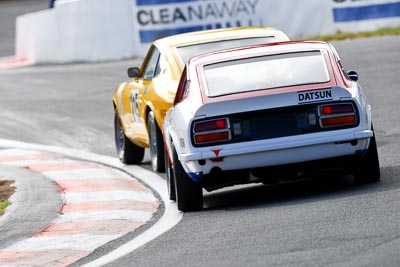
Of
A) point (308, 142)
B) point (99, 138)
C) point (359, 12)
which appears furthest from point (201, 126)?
point (359, 12)

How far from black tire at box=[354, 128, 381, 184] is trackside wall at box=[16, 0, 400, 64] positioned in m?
14.5

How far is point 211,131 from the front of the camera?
9562 millimetres

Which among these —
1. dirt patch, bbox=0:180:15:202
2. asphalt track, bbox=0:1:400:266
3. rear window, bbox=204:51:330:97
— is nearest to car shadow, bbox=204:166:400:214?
asphalt track, bbox=0:1:400:266

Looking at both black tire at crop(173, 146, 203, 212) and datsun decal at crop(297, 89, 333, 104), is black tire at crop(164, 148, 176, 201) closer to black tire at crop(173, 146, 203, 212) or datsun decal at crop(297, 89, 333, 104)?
black tire at crop(173, 146, 203, 212)

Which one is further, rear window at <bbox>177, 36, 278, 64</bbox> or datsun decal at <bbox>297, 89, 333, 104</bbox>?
rear window at <bbox>177, 36, 278, 64</bbox>

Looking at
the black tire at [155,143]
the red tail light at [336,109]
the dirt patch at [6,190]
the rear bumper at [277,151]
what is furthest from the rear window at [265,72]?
the dirt patch at [6,190]

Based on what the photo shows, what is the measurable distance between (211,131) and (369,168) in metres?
1.34

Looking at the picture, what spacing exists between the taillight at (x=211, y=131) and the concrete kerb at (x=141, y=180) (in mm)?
639

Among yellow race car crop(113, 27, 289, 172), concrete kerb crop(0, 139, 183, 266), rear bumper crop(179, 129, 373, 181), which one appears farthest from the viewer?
yellow race car crop(113, 27, 289, 172)

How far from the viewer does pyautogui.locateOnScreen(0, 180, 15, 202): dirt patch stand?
37.5 ft

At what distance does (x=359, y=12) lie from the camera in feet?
80.1

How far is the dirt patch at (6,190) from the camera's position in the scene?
11423 millimetres

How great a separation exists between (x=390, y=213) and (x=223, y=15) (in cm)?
1745

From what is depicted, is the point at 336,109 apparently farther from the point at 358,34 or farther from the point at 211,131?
the point at 358,34
